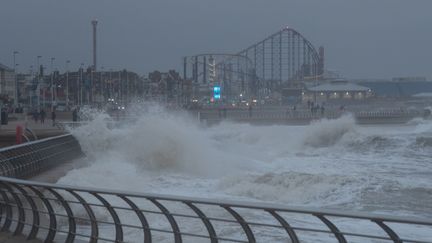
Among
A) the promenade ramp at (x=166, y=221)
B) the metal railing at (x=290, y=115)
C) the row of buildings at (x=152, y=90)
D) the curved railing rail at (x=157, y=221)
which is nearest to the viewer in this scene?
the promenade ramp at (x=166, y=221)

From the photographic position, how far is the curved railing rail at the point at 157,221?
5.23 meters

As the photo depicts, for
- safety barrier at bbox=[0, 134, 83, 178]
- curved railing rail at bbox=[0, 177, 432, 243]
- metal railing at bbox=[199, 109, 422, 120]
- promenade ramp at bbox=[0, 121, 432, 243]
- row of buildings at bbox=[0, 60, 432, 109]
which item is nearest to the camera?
promenade ramp at bbox=[0, 121, 432, 243]

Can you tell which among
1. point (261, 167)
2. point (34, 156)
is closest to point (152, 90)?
point (261, 167)

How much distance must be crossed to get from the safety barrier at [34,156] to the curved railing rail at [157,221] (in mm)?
3588

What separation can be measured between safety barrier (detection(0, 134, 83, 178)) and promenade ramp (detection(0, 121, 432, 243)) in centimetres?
16

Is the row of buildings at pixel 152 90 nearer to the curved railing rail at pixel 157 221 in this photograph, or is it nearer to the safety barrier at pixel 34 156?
the safety barrier at pixel 34 156

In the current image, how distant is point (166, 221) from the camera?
1024 cm

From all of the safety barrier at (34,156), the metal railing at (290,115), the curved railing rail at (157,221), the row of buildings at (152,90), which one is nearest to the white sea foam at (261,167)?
the safety barrier at (34,156)

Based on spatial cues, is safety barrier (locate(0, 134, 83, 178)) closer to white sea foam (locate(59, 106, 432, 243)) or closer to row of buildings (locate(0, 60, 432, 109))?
white sea foam (locate(59, 106, 432, 243))

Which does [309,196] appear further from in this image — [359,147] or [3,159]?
[359,147]

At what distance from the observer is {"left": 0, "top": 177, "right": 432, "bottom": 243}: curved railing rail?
523cm

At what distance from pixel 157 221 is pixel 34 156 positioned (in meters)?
8.35

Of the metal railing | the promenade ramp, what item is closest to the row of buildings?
the metal railing

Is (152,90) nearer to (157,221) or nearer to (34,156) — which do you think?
(34,156)
